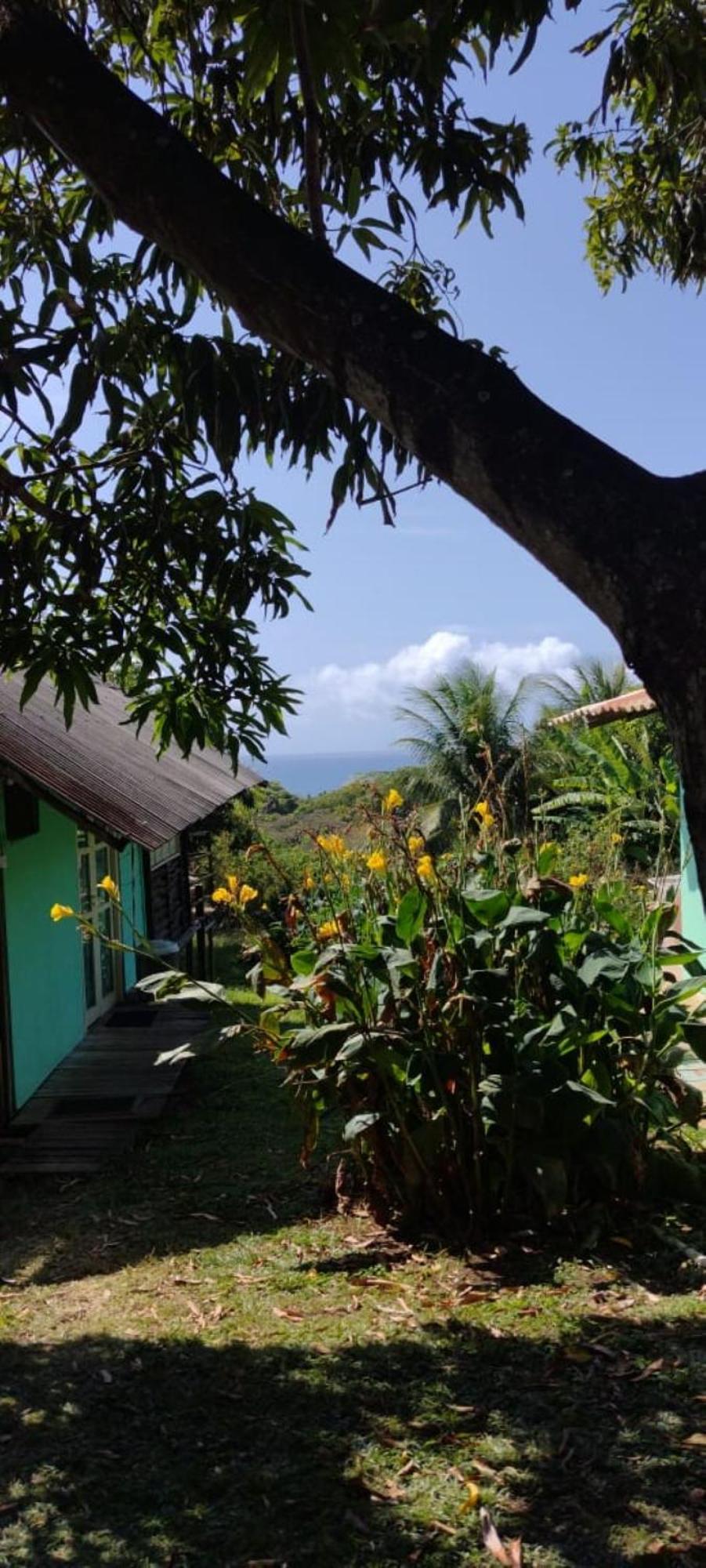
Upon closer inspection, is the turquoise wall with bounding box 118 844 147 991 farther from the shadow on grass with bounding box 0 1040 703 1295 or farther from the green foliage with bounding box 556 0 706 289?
the green foliage with bounding box 556 0 706 289

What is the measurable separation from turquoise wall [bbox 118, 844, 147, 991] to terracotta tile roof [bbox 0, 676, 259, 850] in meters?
1.13

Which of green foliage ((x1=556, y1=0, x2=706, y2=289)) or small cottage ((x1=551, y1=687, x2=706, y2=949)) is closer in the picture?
green foliage ((x1=556, y1=0, x2=706, y2=289))

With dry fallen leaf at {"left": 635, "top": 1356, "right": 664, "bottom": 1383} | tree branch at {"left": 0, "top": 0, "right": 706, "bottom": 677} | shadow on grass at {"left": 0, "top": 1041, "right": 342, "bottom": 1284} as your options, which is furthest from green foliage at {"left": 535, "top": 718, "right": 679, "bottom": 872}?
tree branch at {"left": 0, "top": 0, "right": 706, "bottom": 677}

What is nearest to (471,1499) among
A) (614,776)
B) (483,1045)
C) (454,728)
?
(483,1045)

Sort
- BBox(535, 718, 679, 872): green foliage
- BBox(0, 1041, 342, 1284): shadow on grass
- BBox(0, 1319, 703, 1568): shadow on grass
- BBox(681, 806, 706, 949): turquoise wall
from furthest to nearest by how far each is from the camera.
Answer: BBox(535, 718, 679, 872): green foliage, BBox(681, 806, 706, 949): turquoise wall, BBox(0, 1041, 342, 1284): shadow on grass, BBox(0, 1319, 703, 1568): shadow on grass

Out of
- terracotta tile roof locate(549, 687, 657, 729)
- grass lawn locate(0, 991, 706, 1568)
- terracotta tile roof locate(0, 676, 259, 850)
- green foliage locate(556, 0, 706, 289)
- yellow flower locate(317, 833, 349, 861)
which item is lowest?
grass lawn locate(0, 991, 706, 1568)

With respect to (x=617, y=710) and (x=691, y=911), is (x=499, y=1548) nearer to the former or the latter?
(x=691, y=911)

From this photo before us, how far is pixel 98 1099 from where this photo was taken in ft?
30.6

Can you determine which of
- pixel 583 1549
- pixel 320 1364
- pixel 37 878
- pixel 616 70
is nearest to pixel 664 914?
pixel 320 1364

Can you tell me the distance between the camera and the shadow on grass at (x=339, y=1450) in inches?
119

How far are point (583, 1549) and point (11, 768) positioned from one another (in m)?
6.05

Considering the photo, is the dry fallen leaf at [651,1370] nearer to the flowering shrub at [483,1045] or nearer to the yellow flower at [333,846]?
the flowering shrub at [483,1045]

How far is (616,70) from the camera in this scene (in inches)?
174

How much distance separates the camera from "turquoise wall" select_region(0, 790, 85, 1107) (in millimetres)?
9180
